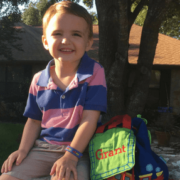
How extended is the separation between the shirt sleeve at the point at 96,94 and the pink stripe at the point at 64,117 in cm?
8

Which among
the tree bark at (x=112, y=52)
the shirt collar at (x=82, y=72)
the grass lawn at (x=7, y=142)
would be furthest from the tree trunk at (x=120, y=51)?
the shirt collar at (x=82, y=72)

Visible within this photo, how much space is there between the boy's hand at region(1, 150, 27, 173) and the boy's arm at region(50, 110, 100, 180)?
1.07 ft

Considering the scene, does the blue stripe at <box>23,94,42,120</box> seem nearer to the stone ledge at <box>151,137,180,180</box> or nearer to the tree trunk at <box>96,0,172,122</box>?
the stone ledge at <box>151,137,180,180</box>

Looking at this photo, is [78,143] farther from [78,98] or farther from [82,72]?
[82,72]

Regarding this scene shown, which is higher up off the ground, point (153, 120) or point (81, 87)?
point (81, 87)

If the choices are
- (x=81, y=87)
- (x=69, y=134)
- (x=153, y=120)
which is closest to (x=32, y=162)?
(x=69, y=134)

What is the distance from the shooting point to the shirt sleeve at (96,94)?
172 cm

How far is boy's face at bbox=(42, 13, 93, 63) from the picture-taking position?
1.70m

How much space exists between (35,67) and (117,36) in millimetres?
8244

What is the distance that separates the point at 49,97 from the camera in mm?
1796

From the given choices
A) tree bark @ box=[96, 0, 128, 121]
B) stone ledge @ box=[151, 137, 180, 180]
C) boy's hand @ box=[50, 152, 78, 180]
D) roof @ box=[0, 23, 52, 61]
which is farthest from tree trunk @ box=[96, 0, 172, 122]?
roof @ box=[0, 23, 52, 61]

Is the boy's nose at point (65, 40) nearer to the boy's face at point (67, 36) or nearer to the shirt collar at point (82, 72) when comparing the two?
the boy's face at point (67, 36)

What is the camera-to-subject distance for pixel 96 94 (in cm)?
174

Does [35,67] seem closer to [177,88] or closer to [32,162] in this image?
[177,88]
